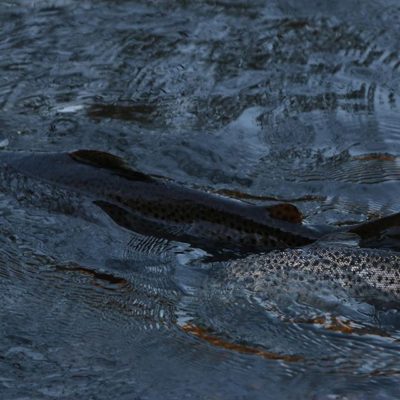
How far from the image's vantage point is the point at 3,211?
568 cm

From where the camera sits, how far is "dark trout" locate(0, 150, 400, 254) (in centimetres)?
524

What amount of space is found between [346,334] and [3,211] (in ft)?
6.95

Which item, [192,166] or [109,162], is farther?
[192,166]

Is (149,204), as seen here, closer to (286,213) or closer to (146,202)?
(146,202)

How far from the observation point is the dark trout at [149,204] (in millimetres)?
5238

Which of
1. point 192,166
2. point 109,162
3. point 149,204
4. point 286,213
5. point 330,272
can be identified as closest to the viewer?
point 330,272

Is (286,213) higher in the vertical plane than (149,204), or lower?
higher

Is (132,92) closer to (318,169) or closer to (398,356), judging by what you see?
(318,169)

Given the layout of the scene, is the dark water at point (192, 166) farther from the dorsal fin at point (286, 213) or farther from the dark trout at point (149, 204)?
the dorsal fin at point (286, 213)

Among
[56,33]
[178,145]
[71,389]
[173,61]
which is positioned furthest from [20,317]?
[56,33]

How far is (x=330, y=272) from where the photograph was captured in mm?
4910

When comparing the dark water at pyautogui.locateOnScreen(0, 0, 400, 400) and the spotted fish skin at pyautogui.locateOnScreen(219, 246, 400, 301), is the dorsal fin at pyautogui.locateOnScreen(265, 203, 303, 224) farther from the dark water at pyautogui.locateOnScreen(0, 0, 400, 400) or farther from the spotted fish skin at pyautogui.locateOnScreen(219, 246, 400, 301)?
the dark water at pyautogui.locateOnScreen(0, 0, 400, 400)

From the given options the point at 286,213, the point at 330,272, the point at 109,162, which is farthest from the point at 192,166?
the point at 330,272

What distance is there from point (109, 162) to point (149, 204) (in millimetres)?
383
